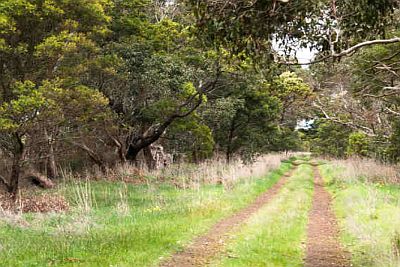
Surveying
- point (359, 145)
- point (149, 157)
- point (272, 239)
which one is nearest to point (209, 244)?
point (272, 239)

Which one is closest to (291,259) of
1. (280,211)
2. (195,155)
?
(280,211)

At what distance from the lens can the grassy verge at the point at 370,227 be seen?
28.5 ft

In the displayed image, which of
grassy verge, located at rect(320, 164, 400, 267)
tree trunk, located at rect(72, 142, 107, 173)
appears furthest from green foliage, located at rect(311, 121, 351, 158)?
grassy verge, located at rect(320, 164, 400, 267)

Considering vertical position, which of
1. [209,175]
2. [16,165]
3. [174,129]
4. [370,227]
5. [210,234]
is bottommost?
[209,175]

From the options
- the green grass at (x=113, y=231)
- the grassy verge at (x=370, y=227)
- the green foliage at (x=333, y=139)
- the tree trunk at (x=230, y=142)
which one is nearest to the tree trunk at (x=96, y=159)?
the green grass at (x=113, y=231)

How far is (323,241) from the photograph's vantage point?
11.4 meters

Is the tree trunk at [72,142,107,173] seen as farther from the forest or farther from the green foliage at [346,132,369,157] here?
the green foliage at [346,132,369,157]

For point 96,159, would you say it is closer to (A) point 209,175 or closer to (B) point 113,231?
(A) point 209,175

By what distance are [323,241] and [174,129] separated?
59.8 feet

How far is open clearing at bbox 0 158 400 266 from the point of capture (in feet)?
29.3

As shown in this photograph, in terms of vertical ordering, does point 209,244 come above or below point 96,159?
below

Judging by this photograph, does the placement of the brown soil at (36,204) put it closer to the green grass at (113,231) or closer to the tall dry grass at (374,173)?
the green grass at (113,231)

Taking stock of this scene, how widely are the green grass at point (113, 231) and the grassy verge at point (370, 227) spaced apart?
3.22m

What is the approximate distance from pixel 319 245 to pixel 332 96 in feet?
85.2
